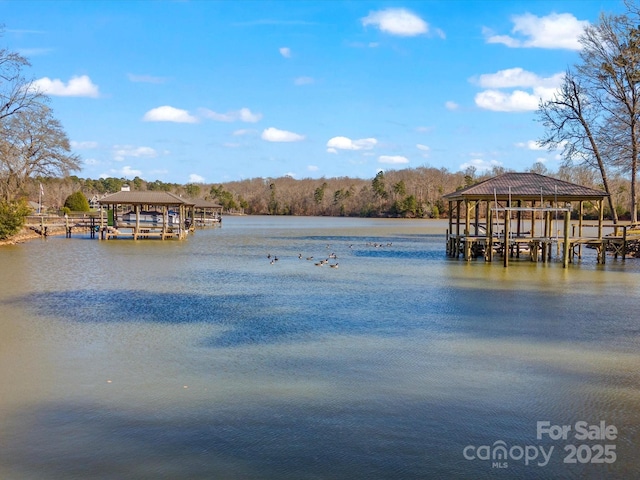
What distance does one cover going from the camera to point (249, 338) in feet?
30.6

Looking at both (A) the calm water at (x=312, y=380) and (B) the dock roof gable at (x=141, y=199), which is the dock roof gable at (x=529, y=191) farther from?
(B) the dock roof gable at (x=141, y=199)

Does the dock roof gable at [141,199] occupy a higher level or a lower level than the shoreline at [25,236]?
higher

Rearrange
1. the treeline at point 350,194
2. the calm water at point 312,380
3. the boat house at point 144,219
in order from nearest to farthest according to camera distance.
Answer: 1. the calm water at point 312,380
2. the boat house at point 144,219
3. the treeline at point 350,194

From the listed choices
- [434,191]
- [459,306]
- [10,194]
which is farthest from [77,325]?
[434,191]

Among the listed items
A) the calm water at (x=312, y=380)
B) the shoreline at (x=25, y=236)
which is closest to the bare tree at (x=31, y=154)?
the shoreline at (x=25, y=236)

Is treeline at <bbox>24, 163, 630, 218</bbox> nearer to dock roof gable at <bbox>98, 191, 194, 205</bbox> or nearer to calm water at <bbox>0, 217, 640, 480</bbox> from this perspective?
dock roof gable at <bbox>98, 191, 194, 205</bbox>

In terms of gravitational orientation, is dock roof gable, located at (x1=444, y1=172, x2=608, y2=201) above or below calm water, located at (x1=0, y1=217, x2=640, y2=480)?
above

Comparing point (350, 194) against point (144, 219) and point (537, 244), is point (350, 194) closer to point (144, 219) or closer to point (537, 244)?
point (144, 219)

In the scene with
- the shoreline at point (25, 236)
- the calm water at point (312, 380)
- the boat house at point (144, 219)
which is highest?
the boat house at point (144, 219)

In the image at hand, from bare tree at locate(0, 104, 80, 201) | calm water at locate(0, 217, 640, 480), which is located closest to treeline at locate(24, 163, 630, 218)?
bare tree at locate(0, 104, 80, 201)

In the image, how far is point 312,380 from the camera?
712 centimetres

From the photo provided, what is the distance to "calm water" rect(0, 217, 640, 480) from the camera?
5.07 m

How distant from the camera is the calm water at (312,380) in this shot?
5.07 m

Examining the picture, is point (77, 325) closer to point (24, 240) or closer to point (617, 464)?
point (617, 464)
